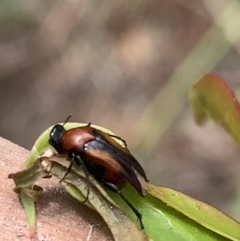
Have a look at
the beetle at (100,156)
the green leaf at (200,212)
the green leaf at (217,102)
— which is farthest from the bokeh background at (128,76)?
the green leaf at (200,212)

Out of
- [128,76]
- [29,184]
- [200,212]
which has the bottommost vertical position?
[128,76]

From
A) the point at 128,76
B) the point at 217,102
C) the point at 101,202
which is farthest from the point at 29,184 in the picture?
the point at 128,76

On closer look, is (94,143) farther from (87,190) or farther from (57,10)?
(57,10)

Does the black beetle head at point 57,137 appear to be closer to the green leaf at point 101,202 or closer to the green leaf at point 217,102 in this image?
the green leaf at point 101,202

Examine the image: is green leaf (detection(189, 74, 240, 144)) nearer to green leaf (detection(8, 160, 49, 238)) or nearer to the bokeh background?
green leaf (detection(8, 160, 49, 238))

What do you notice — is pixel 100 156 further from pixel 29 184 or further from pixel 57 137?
pixel 29 184
